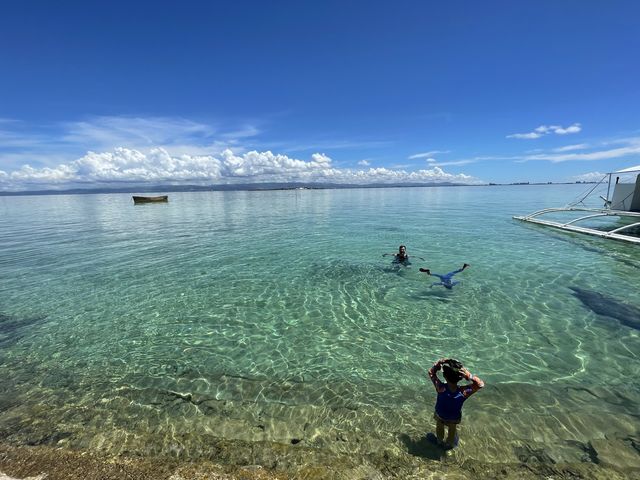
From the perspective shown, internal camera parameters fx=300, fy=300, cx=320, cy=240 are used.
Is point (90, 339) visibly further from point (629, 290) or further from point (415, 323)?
point (629, 290)

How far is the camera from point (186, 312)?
1232 cm

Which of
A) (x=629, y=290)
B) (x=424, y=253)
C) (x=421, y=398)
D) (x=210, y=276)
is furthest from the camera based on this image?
(x=424, y=253)

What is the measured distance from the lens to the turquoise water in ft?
20.7

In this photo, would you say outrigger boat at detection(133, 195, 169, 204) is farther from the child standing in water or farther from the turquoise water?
the child standing in water

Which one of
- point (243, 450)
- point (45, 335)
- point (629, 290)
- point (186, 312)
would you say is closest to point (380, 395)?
point (243, 450)

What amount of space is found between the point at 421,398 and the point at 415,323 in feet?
12.7

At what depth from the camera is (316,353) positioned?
30.6 feet

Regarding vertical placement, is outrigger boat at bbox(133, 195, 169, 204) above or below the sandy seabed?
above

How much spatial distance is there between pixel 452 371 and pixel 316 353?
4.90m

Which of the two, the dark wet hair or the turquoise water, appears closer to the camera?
the dark wet hair

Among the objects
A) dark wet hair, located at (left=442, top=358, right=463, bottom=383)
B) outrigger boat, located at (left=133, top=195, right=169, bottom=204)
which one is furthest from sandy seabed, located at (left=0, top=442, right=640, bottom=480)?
outrigger boat, located at (left=133, top=195, right=169, bottom=204)

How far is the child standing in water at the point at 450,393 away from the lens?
525cm

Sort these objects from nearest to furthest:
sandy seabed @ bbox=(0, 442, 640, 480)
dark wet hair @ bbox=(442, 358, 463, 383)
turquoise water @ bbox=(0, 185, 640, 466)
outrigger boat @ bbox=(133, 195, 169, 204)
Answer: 1. sandy seabed @ bbox=(0, 442, 640, 480)
2. dark wet hair @ bbox=(442, 358, 463, 383)
3. turquoise water @ bbox=(0, 185, 640, 466)
4. outrigger boat @ bbox=(133, 195, 169, 204)

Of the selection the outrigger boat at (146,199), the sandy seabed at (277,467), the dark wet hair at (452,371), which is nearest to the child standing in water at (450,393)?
the dark wet hair at (452,371)
